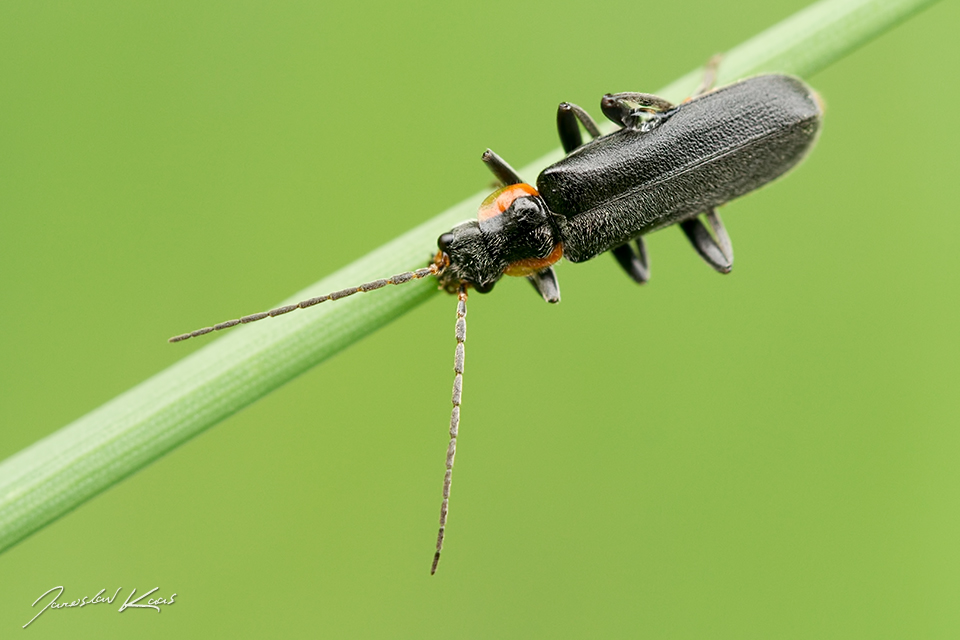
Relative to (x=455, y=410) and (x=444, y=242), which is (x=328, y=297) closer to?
(x=444, y=242)

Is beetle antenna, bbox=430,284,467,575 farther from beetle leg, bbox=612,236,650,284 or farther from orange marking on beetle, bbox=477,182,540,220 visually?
beetle leg, bbox=612,236,650,284

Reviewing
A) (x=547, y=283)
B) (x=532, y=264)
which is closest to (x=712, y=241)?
(x=547, y=283)

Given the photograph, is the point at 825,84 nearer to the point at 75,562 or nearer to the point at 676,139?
the point at 676,139
